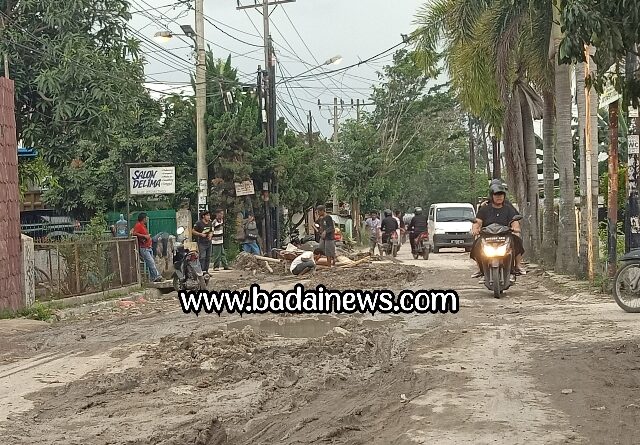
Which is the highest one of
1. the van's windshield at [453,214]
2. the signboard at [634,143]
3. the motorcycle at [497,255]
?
the signboard at [634,143]

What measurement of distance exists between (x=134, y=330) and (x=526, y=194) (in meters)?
18.5

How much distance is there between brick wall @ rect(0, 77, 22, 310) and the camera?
15320 mm

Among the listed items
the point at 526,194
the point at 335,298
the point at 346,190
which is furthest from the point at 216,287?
the point at 346,190

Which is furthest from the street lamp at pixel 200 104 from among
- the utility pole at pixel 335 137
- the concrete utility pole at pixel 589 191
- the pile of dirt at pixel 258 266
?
the utility pole at pixel 335 137

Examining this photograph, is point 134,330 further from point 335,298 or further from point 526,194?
point 526,194

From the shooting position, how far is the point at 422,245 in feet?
101

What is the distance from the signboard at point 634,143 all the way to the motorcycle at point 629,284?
146 inches

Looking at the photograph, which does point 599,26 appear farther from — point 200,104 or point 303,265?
point 200,104

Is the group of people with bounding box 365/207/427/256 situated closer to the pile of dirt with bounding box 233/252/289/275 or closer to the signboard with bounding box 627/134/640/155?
the pile of dirt with bounding box 233/252/289/275

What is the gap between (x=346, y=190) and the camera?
5456cm

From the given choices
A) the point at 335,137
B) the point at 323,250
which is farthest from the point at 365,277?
the point at 335,137

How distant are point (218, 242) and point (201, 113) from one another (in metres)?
3.91

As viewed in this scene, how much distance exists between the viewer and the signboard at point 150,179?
79.7ft

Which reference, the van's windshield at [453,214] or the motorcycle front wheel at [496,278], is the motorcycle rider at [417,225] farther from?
the motorcycle front wheel at [496,278]
